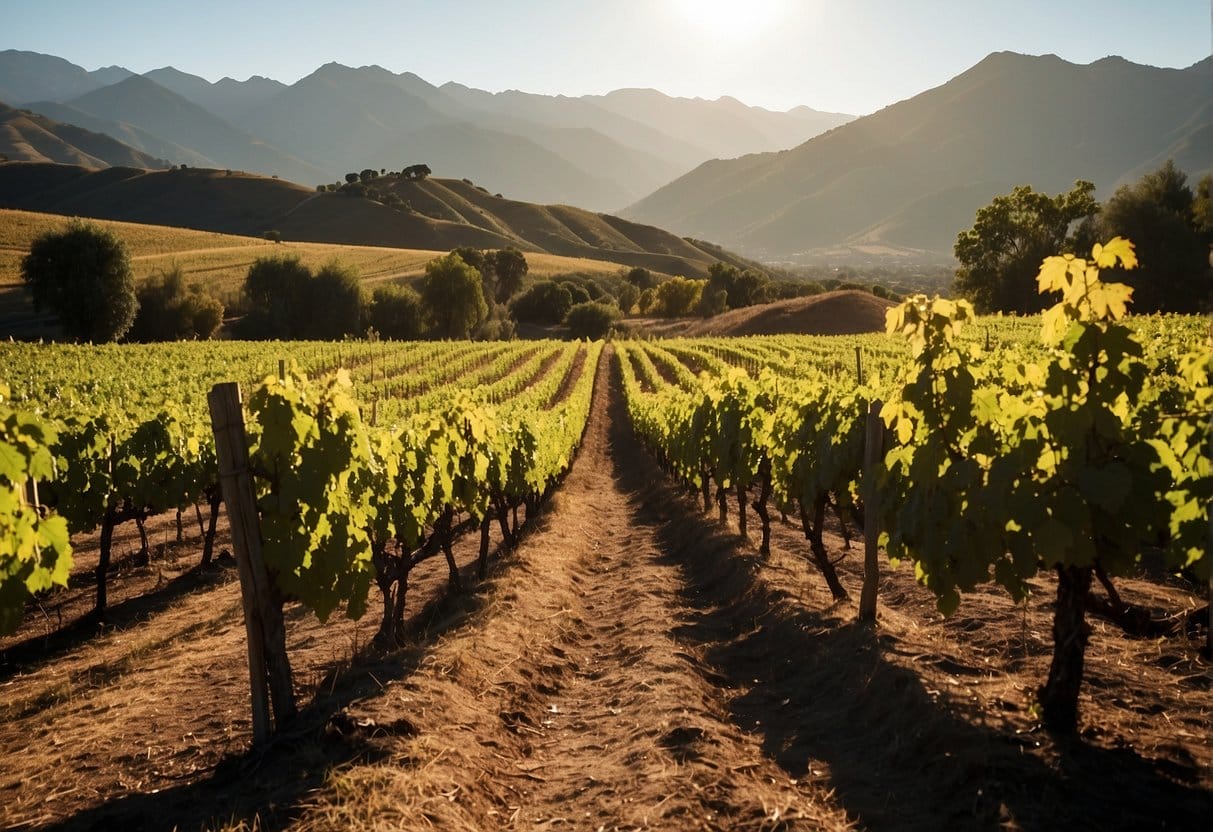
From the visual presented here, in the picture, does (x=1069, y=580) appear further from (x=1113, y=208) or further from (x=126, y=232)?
A: (x=126, y=232)

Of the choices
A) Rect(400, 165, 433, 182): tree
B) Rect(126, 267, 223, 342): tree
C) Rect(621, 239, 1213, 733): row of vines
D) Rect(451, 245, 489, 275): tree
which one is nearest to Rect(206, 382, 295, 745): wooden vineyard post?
Rect(621, 239, 1213, 733): row of vines

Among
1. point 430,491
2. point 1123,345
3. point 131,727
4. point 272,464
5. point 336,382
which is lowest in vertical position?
point 131,727

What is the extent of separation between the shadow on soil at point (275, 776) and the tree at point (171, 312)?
194 feet

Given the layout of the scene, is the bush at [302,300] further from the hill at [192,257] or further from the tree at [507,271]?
the tree at [507,271]

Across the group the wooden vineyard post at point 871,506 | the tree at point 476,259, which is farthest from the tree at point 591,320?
the wooden vineyard post at point 871,506

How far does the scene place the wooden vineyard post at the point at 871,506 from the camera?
7.05 m

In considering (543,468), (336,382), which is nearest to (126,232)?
(543,468)

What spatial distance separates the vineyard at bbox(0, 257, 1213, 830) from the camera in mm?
4285

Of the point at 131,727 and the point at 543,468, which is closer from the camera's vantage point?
the point at 131,727

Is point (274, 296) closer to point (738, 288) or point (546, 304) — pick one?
point (546, 304)

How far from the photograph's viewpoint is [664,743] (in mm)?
5340

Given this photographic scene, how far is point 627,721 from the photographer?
593 centimetres

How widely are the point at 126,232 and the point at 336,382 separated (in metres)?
107

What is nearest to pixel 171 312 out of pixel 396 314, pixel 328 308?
pixel 328 308
